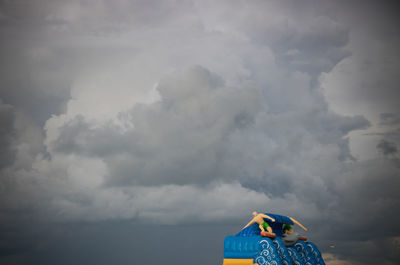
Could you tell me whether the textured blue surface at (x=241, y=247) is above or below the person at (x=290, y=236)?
below

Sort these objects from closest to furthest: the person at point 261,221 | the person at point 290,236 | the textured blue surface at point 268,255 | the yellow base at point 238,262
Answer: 1. the textured blue surface at point 268,255
2. the yellow base at point 238,262
3. the person at point 261,221
4. the person at point 290,236

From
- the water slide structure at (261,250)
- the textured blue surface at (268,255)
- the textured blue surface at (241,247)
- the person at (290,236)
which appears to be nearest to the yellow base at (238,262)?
the water slide structure at (261,250)

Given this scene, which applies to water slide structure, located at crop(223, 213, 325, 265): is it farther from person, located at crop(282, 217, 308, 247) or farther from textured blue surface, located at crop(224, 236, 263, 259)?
person, located at crop(282, 217, 308, 247)

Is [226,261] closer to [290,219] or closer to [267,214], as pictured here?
[267,214]

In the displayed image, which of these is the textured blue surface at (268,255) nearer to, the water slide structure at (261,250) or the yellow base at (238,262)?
the water slide structure at (261,250)

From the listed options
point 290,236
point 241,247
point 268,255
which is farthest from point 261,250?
point 290,236

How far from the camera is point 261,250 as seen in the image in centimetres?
5334

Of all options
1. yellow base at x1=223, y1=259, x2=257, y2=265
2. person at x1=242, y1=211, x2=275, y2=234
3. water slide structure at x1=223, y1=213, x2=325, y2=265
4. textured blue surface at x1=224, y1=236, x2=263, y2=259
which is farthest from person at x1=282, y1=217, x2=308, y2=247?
yellow base at x1=223, y1=259, x2=257, y2=265

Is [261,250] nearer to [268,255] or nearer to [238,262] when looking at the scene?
[268,255]

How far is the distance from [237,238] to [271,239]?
4.89 m

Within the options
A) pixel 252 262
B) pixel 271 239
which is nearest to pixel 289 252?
pixel 271 239

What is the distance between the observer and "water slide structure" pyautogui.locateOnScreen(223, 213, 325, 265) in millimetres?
52656

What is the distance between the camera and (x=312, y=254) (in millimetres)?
62969

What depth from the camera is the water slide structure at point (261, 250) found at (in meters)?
52.7
